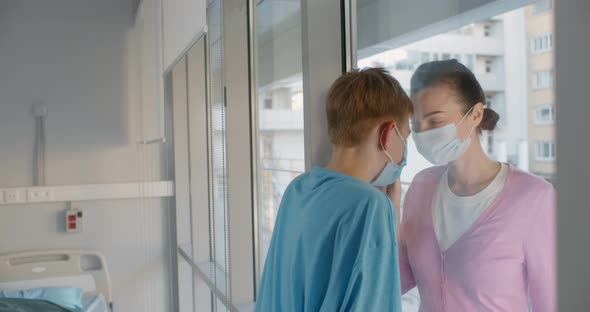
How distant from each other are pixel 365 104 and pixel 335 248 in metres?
0.33

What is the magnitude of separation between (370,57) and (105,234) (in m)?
2.97

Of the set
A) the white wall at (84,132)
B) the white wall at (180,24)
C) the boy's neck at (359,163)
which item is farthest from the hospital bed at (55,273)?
the boy's neck at (359,163)

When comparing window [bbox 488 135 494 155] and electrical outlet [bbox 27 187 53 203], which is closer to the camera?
window [bbox 488 135 494 155]

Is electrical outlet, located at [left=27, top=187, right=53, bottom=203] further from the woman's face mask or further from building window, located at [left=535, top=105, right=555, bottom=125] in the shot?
building window, located at [left=535, top=105, right=555, bottom=125]

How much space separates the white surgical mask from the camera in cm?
102

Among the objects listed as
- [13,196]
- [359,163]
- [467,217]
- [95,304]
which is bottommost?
[95,304]

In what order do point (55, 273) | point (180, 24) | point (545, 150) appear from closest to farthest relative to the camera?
point (545, 150) → point (180, 24) → point (55, 273)

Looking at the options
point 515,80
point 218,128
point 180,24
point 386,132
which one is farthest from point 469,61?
point 180,24

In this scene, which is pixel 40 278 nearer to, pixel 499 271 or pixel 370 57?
pixel 370 57

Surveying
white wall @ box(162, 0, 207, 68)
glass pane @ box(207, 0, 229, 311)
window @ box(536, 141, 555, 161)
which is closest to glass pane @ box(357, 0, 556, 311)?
window @ box(536, 141, 555, 161)

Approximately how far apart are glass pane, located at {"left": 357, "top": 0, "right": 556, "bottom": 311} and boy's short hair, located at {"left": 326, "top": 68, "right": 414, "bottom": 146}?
8cm

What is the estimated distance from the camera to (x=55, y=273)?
347 cm

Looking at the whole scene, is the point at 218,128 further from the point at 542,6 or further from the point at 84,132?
the point at 84,132

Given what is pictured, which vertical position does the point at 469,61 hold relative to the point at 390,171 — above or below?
above
